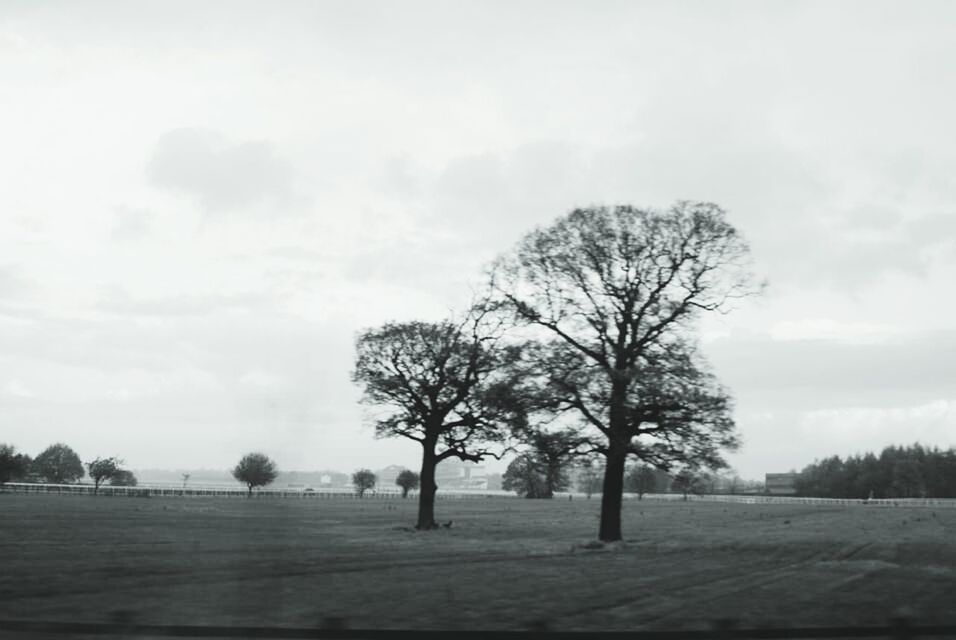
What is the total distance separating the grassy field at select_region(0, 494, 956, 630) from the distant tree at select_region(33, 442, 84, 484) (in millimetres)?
171998

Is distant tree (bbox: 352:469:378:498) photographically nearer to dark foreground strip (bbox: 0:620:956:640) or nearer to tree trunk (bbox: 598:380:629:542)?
tree trunk (bbox: 598:380:629:542)

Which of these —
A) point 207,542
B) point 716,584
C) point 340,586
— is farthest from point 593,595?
point 207,542

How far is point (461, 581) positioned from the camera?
2172 cm

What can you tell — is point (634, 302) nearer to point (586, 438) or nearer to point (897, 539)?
point (586, 438)

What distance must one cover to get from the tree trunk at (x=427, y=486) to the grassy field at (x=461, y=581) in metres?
7.85

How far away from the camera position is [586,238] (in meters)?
35.1

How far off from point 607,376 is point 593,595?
568 inches

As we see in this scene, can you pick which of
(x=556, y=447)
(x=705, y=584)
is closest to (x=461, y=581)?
(x=705, y=584)

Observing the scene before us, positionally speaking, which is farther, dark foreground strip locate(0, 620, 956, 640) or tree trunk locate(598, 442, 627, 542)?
tree trunk locate(598, 442, 627, 542)

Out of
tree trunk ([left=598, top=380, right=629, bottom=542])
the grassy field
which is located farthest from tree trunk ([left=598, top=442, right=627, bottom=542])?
the grassy field

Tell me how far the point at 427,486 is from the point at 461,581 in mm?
25991

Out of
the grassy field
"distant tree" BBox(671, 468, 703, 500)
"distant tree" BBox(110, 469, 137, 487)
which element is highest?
"distant tree" BBox(671, 468, 703, 500)

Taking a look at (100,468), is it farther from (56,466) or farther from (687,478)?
(687,478)

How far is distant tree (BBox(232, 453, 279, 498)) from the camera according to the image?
145625 millimetres
